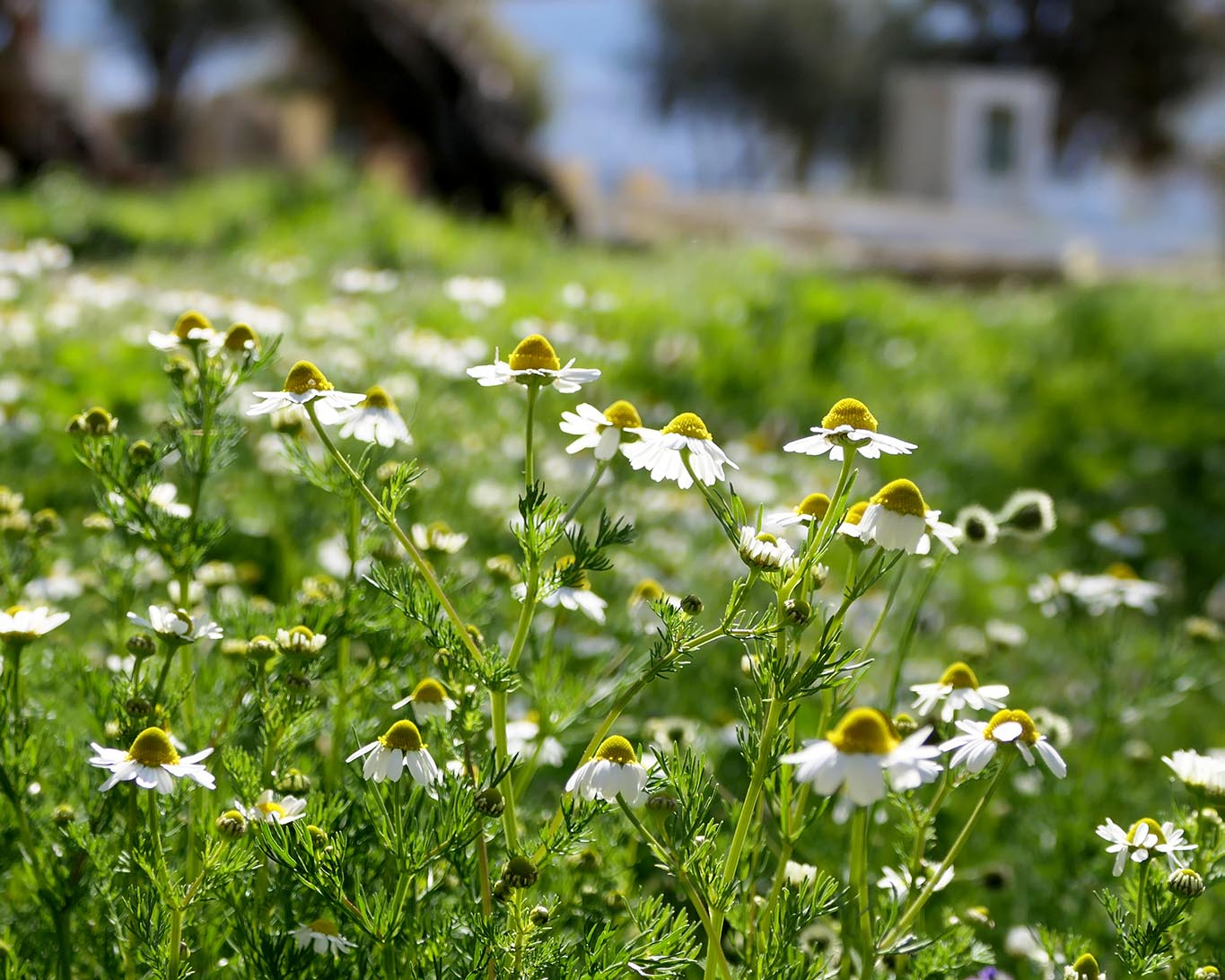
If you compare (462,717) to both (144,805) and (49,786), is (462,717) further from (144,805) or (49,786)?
(49,786)

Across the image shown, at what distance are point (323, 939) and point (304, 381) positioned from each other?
55cm

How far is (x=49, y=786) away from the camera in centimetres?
162

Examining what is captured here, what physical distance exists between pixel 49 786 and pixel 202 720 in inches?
9.7

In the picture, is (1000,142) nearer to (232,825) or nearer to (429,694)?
(429,694)

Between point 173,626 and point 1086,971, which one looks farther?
point 173,626

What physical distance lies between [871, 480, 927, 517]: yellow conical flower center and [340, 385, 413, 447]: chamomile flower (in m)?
0.49

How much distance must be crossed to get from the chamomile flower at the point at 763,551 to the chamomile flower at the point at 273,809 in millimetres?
494

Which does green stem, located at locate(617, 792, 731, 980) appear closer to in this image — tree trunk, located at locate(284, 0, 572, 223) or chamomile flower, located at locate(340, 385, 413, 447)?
chamomile flower, located at locate(340, 385, 413, 447)

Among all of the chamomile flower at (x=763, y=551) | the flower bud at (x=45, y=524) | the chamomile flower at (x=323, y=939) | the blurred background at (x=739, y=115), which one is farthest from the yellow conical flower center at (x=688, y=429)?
the blurred background at (x=739, y=115)

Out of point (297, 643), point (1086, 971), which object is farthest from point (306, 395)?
point (1086, 971)

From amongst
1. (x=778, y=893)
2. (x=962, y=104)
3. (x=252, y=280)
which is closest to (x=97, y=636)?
(x=778, y=893)

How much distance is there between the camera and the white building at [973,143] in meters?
20.2

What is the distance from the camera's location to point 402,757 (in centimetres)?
122

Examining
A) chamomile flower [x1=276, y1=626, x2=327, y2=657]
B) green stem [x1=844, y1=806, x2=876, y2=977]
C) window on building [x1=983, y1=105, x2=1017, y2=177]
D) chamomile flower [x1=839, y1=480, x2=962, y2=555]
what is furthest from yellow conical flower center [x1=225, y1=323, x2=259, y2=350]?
window on building [x1=983, y1=105, x2=1017, y2=177]
